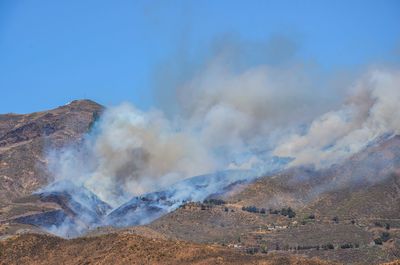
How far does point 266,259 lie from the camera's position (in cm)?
11419

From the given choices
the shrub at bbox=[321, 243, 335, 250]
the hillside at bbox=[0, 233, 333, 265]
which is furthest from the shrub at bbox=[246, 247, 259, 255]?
the hillside at bbox=[0, 233, 333, 265]

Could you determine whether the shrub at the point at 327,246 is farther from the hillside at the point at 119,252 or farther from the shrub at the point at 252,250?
the hillside at the point at 119,252

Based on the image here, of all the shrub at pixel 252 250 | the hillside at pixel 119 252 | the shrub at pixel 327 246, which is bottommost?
the hillside at pixel 119 252

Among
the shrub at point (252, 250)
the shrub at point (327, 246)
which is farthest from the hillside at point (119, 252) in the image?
the shrub at point (327, 246)

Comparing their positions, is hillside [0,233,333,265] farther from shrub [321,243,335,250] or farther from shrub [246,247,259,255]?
shrub [321,243,335,250]

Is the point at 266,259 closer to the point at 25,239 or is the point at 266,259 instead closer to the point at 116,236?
the point at 116,236

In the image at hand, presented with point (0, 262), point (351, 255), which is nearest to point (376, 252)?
point (351, 255)

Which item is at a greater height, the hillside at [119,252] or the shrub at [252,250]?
the shrub at [252,250]

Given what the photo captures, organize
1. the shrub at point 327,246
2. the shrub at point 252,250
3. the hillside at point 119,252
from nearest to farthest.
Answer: the hillside at point 119,252
the shrub at point 252,250
the shrub at point 327,246

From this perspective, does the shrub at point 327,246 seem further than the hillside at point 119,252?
Yes

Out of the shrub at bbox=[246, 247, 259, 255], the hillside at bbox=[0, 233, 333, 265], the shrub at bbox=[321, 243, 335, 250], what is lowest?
the hillside at bbox=[0, 233, 333, 265]

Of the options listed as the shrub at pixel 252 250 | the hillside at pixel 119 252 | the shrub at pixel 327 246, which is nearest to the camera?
the hillside at pixel 119 252

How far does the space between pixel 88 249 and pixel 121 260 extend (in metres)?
10.5

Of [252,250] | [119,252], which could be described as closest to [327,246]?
[252,250]
